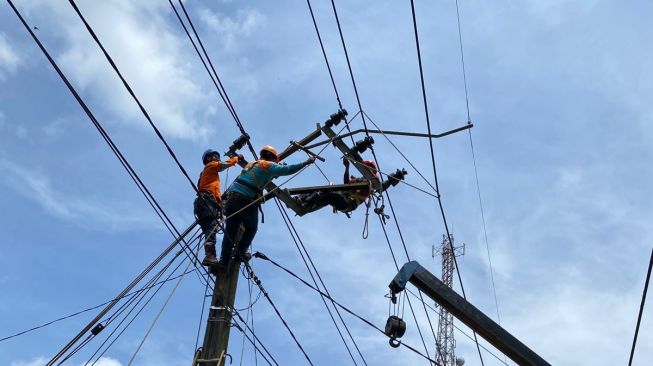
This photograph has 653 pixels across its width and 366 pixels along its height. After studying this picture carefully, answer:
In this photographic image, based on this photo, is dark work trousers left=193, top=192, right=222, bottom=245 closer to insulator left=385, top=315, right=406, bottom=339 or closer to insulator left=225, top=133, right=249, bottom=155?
insulator left=225, top=133, right=249, bottom=155

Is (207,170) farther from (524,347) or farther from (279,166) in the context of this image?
(524,347)

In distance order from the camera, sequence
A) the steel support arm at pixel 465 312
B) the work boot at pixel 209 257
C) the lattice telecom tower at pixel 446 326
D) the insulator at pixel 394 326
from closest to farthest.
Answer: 1. the steel support arm at pixel 465 312
2. the insulator at pixel 394 326
3. the work boot at pixel 209 257
4. the lattice telecom tower at pixel 446 326

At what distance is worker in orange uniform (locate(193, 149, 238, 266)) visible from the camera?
7832 mm

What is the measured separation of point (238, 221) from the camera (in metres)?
7.81

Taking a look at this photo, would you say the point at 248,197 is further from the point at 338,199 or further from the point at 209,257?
the point at 338,199

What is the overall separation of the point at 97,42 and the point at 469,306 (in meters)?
3.73

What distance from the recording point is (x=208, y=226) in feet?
26.7

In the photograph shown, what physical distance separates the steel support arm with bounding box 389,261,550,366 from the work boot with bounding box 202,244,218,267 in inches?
103

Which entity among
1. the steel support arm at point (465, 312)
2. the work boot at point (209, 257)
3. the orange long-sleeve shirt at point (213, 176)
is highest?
the orange long-sleeve shirt at point (213, 176)

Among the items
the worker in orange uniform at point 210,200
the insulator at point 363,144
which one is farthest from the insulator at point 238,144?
the insulator at point 363,144

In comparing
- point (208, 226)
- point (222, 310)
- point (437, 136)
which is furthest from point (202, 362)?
point (437, 136)

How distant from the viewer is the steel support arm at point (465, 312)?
552cm

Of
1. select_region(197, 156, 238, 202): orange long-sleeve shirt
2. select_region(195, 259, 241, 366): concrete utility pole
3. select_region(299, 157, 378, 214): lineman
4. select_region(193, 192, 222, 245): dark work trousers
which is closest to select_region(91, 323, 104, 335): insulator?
select_region(195, 259, 241, 366): concrete utility pole

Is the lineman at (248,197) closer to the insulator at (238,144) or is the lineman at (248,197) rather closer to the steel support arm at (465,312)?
the insulator at (238,144)
